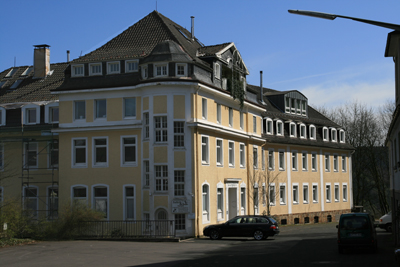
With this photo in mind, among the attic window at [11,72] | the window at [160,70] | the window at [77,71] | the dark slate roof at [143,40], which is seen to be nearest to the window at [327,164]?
the dark slate roof at [143,40]

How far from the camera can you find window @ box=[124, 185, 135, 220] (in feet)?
Answer: 120

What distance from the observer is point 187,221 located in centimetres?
3453

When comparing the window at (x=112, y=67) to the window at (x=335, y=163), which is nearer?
the window at (x=112, y=67)

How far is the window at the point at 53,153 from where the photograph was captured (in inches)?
1585

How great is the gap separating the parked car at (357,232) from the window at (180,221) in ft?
43.2

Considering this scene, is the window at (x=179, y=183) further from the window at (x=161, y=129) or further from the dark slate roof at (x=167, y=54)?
the dark slate roof at (x=167, y=54)

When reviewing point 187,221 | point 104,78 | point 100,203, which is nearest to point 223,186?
point 187,221

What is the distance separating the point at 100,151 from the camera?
124 ft

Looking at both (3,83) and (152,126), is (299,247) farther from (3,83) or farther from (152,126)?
(3,83)

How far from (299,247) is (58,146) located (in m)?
19.9

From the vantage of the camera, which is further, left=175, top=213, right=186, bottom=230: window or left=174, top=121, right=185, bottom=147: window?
left=174, top=121, right=185, bottom=147: window

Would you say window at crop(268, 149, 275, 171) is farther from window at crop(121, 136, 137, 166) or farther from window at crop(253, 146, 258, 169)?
window at crop(121, 136, 137, 166)

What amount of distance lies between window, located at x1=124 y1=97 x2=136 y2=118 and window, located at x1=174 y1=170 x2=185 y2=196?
16.9ft

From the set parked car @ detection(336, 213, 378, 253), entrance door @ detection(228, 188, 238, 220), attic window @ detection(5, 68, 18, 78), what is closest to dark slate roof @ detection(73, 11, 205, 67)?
entrance door @ detection(228, 188, 238, 220)
